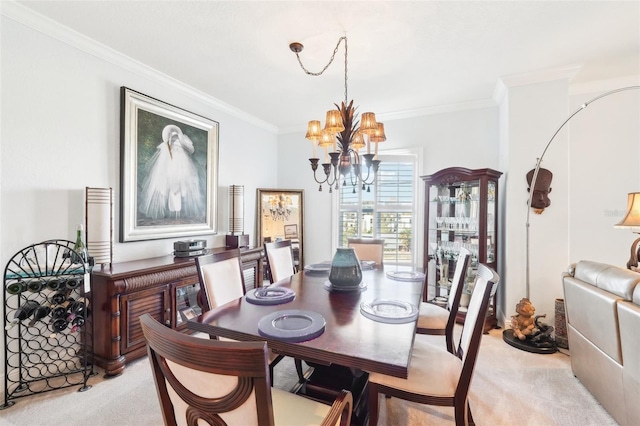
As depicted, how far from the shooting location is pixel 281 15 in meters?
2.06

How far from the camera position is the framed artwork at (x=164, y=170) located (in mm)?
2723

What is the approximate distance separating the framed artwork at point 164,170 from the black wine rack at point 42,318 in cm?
62

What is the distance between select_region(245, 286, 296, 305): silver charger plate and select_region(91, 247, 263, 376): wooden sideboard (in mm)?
1110

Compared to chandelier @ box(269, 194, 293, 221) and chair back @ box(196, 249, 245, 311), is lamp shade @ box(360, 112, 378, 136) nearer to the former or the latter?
chair back @ box(196, 249, 245, 311)

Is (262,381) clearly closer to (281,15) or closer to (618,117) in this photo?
(281,15)

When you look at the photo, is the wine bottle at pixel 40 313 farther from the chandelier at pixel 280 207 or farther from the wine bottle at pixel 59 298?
the chandelier at pixel 280 207

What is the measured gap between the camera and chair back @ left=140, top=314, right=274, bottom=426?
0.72 meters

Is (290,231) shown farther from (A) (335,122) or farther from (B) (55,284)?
(B) (55,284)

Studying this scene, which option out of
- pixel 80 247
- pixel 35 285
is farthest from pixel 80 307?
pixel 80 247

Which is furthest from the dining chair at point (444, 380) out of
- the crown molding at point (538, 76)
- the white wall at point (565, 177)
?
the crown molding at point (538, 76)

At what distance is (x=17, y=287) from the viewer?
1943 mm

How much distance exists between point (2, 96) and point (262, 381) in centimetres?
269

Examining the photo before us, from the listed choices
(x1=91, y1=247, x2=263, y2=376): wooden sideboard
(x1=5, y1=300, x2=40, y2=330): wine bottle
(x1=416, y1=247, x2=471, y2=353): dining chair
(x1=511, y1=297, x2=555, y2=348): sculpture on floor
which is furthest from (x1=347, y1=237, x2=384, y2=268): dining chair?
(x1=5, y1=300, x2=40, y2=330): wine bottle

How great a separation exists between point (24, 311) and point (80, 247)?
20.1 inches
